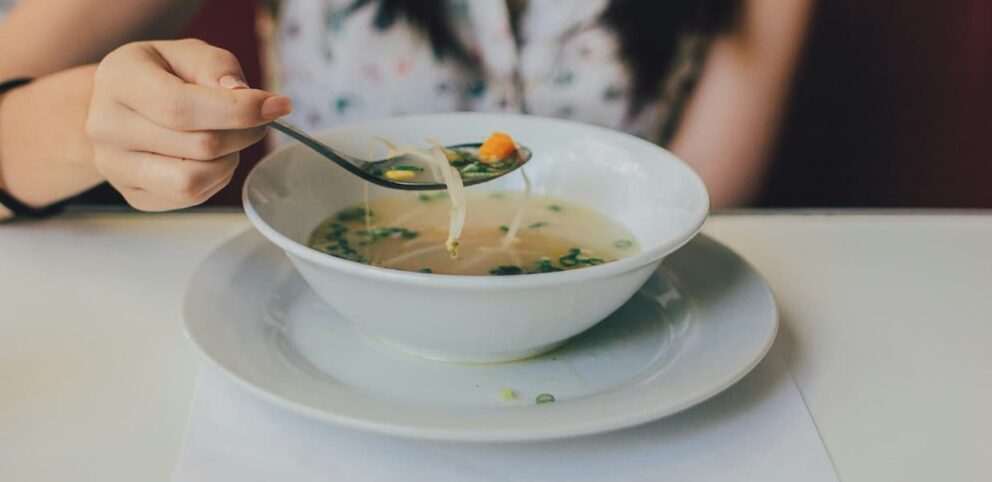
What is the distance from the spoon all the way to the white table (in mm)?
202

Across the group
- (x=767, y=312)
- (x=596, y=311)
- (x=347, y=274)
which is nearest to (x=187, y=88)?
(x=347, y=274)

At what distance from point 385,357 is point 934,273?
57cm

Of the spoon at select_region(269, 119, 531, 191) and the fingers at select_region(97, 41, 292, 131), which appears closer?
the fingers at select_region(97, 41, 292, 131)

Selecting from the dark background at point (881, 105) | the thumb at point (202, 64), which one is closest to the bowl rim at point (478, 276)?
the thumb at point (202, 64)

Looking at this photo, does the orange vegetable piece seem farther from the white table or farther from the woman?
the woman

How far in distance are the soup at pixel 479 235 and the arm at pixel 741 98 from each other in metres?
0.74

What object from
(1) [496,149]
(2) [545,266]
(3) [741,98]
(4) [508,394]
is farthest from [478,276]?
(3) [741,98]

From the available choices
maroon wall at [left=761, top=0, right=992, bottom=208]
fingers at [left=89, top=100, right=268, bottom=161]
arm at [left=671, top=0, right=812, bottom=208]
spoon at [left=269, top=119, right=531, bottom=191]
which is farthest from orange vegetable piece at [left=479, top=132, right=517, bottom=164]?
maroon wall at [left=761, top=0, right=992, bottom=208]

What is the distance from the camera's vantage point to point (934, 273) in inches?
35.4

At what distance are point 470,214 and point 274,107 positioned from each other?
0.31 meters

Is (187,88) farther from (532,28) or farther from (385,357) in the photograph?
(532,28)

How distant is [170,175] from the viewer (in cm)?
70

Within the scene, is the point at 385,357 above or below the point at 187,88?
below

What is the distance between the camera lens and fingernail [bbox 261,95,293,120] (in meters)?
0.64
